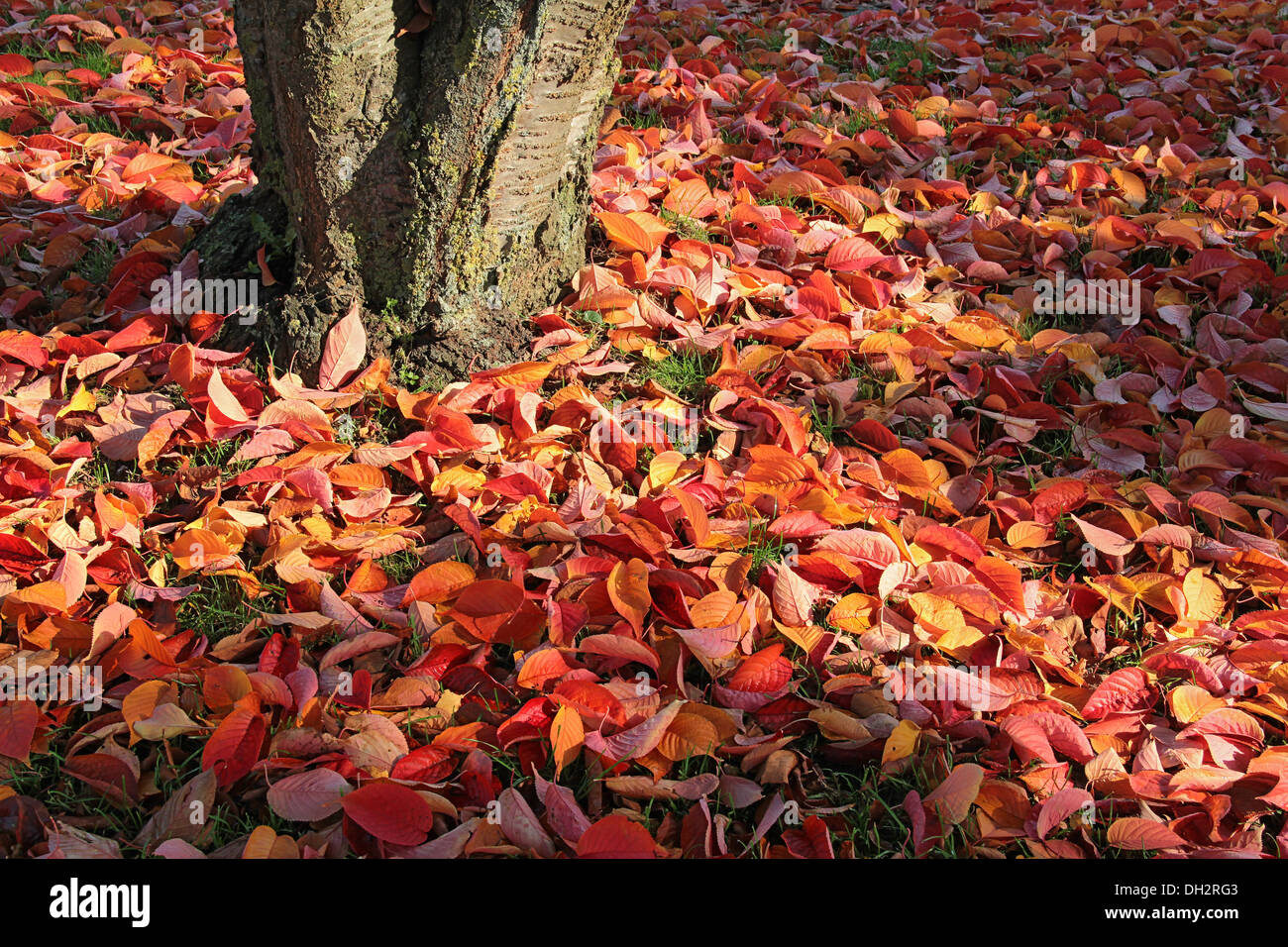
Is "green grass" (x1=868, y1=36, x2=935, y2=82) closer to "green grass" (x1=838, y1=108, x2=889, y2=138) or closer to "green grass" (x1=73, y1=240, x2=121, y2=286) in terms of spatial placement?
"green grass" (x1=838, y1=108, x2=889, y2=138)

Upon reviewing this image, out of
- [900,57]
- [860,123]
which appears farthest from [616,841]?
[900,57]

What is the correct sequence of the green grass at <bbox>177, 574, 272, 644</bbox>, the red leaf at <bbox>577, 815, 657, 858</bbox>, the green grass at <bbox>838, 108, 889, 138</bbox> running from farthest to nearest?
1. the green grass at <bbox>838, 108, 889, 138</bbox>
2. the green grass at <bbox>177, 574, 272, 644</bbox>
3. the red leaf at <bbox>577, 815, 657, 858</bbox>

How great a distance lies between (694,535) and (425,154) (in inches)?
43.8

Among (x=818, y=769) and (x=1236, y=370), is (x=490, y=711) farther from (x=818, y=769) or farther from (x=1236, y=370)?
(x=1236, y=370)

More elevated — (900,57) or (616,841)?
(900,57)

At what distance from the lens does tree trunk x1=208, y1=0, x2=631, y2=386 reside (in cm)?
232

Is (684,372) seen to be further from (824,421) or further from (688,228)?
(688,228)

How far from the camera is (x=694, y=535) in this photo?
218 cm

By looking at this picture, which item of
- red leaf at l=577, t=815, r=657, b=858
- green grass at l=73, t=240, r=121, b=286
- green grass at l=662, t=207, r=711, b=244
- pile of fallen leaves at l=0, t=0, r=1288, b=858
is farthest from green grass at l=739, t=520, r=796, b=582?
green grass at l=73, t=240, r=121, b=286

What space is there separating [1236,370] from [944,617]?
4.42 feet

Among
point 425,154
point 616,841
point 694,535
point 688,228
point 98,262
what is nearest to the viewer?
point 616,841

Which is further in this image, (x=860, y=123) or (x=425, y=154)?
(x=860, y=123)

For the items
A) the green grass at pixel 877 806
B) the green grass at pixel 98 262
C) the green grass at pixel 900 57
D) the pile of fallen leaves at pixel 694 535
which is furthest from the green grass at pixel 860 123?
the green grass at pixel 877 806

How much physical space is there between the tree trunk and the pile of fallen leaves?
0.13 meters
